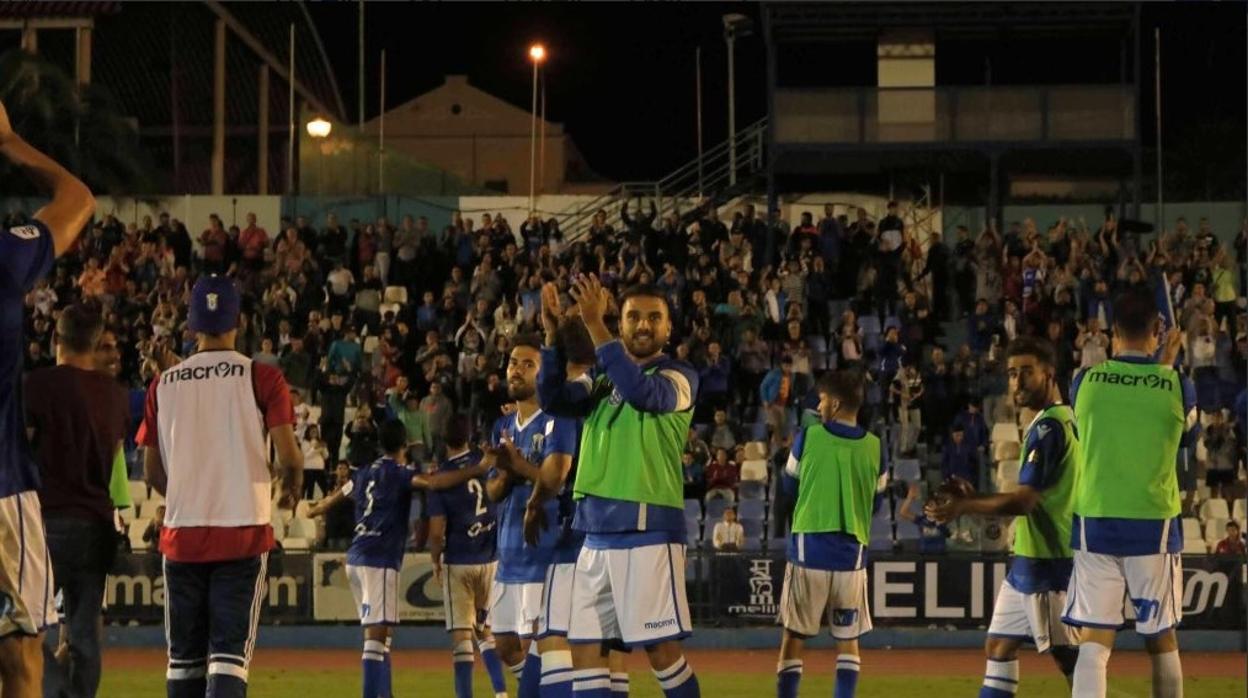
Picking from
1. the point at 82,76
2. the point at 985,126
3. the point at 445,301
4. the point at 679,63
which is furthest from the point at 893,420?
the point at 679,63

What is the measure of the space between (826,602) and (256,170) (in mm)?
35906

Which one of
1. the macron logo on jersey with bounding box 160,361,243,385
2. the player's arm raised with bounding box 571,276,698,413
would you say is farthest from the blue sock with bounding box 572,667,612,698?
the macron logo on jersey with bounding box 160,361,243,385

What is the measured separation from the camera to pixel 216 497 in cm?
1036

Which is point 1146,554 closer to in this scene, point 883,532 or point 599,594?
point 599,594

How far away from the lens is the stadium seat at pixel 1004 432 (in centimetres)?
2712

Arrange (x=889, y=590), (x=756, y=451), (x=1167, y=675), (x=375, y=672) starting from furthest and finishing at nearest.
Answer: (x=756, y=451) < (x=889, y=590) < (x=375, y=672) < (x=1167, y=675)

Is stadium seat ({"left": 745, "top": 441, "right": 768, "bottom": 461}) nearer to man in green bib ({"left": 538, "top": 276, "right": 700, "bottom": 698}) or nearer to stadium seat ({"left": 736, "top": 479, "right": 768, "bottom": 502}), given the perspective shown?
stadium seat ({"left": 736, "top": 479, "right": 768, "bottom": 502})

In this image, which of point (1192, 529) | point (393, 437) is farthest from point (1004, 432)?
point (393, 437)

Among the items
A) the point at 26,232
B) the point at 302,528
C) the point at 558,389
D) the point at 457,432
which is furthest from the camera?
the point at 302,528

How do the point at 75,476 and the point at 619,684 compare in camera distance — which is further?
the point at 619,684

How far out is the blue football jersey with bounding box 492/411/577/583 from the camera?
1242 centimetres

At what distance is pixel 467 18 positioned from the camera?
237ft

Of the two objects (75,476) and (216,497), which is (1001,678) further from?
(75,476)

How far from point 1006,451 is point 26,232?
19.8 metres
